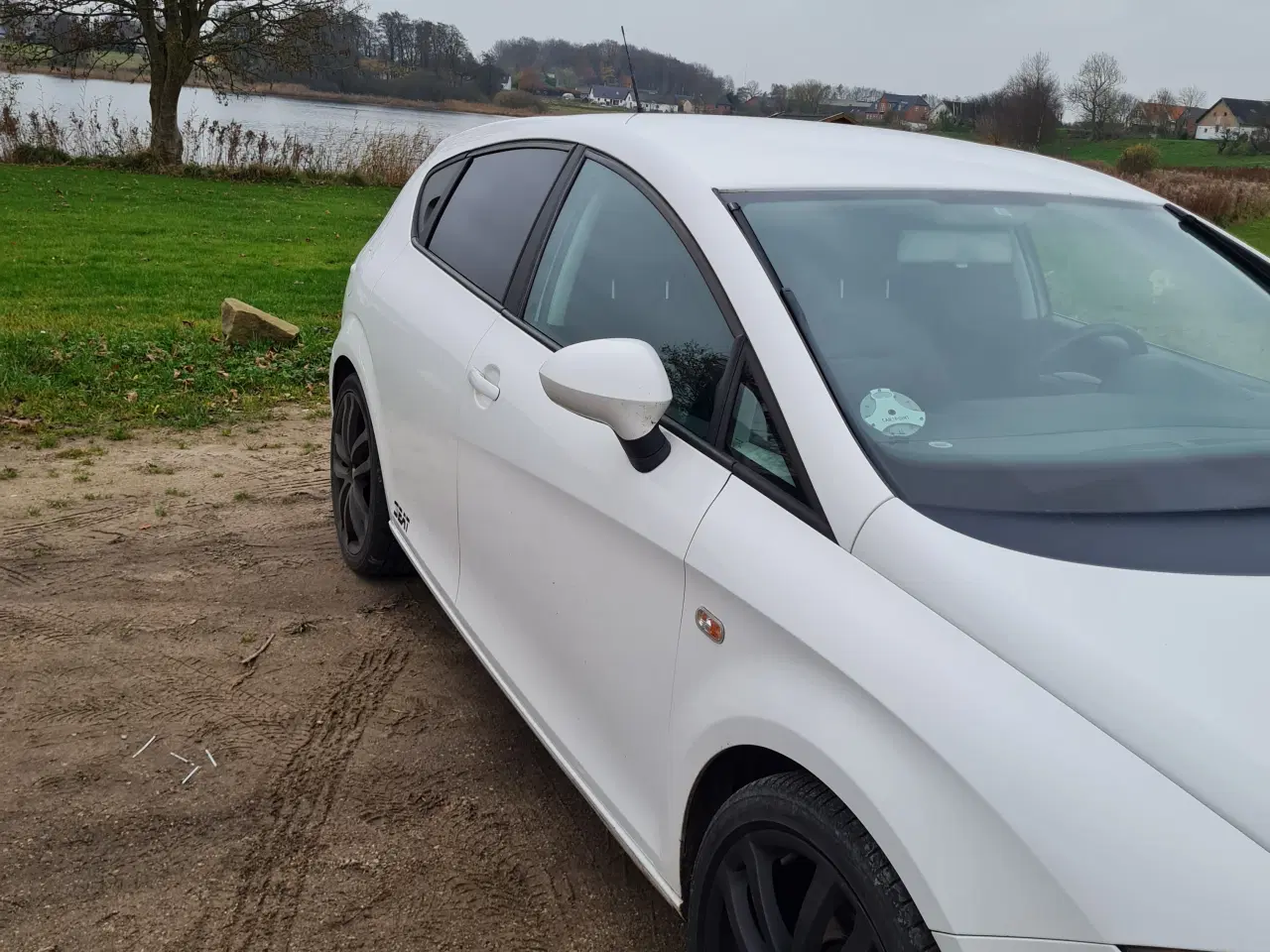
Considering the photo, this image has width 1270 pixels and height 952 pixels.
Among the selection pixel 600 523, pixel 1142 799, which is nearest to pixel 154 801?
pixel 600 523

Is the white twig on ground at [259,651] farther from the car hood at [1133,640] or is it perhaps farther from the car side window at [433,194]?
the car hood at [1133,640]

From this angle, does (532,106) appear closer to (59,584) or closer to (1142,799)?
(59,584)

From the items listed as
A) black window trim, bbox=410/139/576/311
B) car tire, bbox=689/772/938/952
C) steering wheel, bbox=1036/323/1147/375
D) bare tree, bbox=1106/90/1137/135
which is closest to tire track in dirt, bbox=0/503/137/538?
black window trim, bbox=410/139/576/311

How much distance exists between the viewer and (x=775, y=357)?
6.73 feet

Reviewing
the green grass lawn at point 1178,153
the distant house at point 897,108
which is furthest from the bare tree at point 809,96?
the green grass lawn at point 1178,153

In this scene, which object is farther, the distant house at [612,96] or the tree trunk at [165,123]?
the tree trunk at [165,123]

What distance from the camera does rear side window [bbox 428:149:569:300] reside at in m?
3.15

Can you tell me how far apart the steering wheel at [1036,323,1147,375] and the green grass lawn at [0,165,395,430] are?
526 cm

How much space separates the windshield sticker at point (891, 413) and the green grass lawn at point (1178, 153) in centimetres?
2883

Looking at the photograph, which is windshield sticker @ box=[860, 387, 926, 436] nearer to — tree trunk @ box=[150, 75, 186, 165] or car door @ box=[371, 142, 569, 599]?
car door @ box=[371, 142, 569, 599]

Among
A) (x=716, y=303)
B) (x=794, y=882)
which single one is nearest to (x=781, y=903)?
(x=794, y=882)

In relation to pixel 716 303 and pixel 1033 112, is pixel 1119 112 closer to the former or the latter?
pixel 1033 112

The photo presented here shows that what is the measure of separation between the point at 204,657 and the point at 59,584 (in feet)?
2.89

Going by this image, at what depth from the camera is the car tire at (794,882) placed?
1.54 metres
